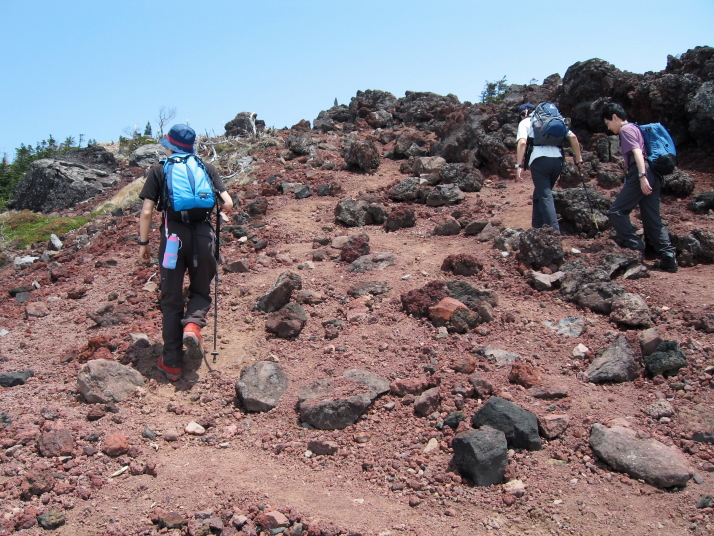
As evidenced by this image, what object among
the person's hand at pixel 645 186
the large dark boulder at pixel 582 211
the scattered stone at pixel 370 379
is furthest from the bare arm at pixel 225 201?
the large dark boulder at pixel 582 211

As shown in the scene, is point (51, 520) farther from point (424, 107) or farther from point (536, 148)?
point (424, 107)

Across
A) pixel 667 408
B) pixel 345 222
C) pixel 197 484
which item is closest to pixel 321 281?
pixel 345 222

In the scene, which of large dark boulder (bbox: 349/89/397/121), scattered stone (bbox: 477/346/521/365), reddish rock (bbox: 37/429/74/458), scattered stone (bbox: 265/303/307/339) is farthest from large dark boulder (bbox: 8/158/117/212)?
scattered stone (bbox: 477/346/521/365)

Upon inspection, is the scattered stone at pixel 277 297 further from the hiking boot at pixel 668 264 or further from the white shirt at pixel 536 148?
the hiking boot at pixel 668 264

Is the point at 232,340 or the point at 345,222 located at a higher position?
the point at 345,222

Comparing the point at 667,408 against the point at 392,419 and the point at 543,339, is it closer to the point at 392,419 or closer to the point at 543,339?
the point at 543,339

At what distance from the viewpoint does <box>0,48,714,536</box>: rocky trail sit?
337 centimetres

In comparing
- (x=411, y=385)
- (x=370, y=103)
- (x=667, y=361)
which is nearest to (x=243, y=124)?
(x=370, y=103)

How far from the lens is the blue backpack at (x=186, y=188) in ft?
15.6

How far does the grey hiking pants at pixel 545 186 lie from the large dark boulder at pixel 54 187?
13384 mm

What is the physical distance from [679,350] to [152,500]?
13.1 feet

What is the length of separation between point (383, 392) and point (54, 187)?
1496 cm

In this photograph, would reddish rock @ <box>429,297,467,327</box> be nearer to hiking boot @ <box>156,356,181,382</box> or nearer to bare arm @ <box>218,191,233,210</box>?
bare arm @ <box>218,191,233,210</box>

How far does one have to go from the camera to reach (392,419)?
427 centimetres
